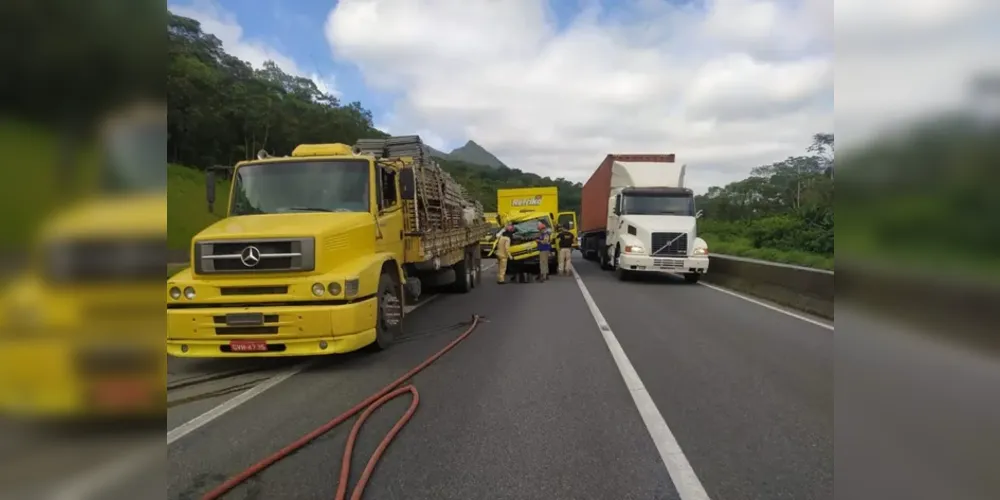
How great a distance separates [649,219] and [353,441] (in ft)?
47.8

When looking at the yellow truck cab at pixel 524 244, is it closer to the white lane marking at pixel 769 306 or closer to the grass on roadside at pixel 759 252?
the white lane marking at pixel 769 306

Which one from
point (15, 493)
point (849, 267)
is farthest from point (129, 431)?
point (849, 267)

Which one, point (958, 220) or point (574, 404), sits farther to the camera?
point (574, 404)

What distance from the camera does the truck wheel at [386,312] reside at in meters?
7.41

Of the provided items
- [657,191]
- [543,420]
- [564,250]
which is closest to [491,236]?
[564,250]

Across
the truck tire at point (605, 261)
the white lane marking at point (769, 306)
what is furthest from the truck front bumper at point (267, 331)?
the truck tire at point (605, 261)

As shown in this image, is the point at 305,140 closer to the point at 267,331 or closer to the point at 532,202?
the point at 532,202

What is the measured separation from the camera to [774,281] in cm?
1386

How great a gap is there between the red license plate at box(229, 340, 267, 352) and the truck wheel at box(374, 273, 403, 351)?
1257 mm

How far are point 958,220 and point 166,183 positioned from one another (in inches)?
57.2

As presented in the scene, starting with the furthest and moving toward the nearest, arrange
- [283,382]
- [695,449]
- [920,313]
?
1. [283,382]
2. [695,449]
3. [920,313]

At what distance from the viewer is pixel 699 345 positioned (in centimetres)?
796

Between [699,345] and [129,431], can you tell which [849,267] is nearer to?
[129,431]

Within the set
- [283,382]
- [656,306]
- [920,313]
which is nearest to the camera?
[920,313]
